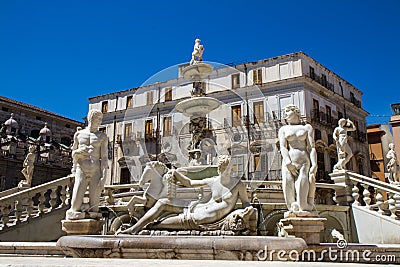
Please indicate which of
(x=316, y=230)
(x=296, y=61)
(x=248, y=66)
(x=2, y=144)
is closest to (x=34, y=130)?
(x=2, y=144)

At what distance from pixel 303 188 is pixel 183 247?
2302 mm

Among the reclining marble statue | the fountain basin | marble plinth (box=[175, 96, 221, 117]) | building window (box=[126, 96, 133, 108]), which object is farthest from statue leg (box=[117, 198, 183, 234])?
building window (box=[126, 96, 133, 108])

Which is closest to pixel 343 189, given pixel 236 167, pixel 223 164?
pixel 236 167

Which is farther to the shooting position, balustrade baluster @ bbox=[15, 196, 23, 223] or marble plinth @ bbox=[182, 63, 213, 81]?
marble plinth @ bbox=[182, 63, 213, 81]

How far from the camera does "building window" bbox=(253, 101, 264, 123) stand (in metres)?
31.2

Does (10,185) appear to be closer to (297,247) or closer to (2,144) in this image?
(2,144)

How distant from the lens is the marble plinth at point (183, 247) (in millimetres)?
5316

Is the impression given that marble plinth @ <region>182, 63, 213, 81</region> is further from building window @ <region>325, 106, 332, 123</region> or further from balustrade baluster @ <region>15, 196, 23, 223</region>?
building window @ <region>325, 106, 332, 123</region>

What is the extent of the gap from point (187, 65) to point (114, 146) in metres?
24.2

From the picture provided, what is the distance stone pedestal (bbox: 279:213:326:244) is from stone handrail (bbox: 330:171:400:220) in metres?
4.38

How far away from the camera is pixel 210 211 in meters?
6.61

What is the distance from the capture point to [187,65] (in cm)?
1131

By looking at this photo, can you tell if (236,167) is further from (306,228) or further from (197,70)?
(306,228)

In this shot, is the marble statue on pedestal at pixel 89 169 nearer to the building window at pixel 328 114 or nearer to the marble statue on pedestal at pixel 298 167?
the marble statue on pedestal at pixel 298 167
